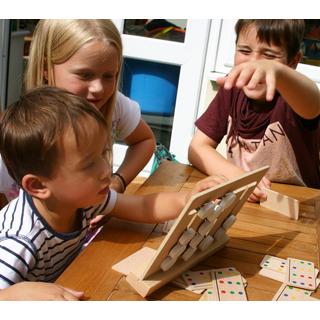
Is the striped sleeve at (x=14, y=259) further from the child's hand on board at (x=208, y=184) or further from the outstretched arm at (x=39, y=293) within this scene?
the child's hand on board at (x=208, y=184)

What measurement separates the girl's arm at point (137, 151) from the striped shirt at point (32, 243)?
1.92 feet

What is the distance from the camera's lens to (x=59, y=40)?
144cm

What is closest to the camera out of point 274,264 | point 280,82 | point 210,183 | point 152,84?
point 274,264

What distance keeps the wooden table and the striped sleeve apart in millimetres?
130

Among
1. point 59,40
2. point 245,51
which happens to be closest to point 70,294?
point 59,40

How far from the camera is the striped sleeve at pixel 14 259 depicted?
2.97 ft

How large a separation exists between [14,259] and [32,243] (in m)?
0.07

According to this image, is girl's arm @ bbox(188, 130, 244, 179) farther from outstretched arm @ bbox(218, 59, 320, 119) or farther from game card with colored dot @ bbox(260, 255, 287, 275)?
game card with colored dot @ bbox(260, 255, 287, 275)

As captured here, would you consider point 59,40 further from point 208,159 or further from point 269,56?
point 269,56

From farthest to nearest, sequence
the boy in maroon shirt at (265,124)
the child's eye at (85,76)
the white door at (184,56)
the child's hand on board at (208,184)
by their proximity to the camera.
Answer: the white door at (184,56) < the boy in maroon shirt at (265,124) < the child's eye at (85,76) < the child's hand on board at (208,184)

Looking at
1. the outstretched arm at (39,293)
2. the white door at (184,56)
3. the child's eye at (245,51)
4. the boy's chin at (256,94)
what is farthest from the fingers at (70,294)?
the white door at (184,56)

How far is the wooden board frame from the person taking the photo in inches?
31.4

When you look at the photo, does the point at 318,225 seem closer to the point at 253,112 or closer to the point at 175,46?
the point at 253,112

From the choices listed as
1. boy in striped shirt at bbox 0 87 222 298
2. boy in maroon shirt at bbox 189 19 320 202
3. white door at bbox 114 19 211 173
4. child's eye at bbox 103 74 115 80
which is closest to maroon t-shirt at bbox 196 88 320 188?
boy in maroon shirt at bbox 189 19 320 202
